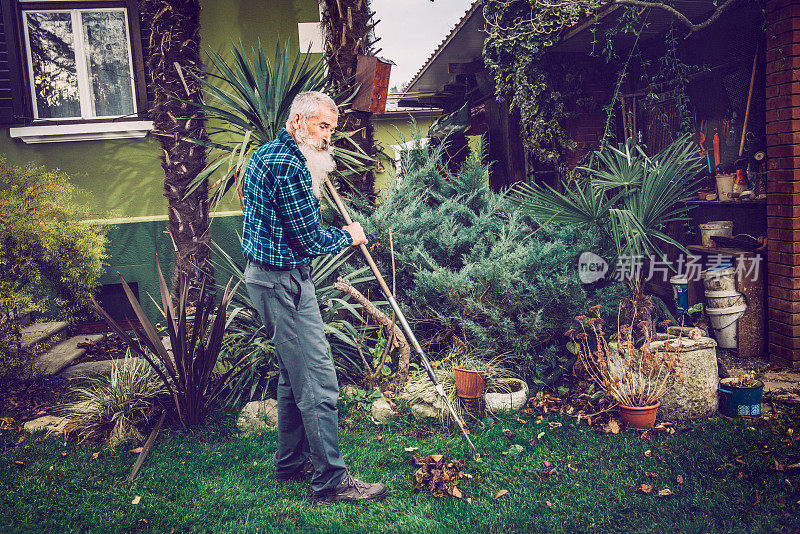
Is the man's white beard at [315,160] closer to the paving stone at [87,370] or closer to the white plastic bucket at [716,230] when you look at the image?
the paving stone at [87,370]

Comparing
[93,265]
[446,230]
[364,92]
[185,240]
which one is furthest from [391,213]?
[93,265]

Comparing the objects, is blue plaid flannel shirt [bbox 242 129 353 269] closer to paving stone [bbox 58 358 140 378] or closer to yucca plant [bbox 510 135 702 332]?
yucca plant [bbox 510 135 702 332]

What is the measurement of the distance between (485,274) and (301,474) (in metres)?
2.10

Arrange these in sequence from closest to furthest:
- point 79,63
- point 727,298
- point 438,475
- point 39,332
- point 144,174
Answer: point 438,475
point 727,298
point 39,332
point 79,63
point 144,174

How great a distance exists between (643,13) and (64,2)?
22.2ft

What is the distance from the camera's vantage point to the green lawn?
268 cm

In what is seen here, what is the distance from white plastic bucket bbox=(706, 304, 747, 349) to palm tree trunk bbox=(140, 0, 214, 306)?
4892 millimetres

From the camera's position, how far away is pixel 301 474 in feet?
10.2

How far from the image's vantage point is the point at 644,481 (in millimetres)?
2975

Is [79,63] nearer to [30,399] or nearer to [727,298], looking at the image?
[30,399]

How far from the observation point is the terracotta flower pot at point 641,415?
3541mm

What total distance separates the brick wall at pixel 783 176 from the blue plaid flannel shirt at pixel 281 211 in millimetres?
4043

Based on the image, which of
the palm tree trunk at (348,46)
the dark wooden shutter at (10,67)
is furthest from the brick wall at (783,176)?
the dark wooden shutter at (10,67)

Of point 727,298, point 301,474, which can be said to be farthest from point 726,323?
point 301,474
